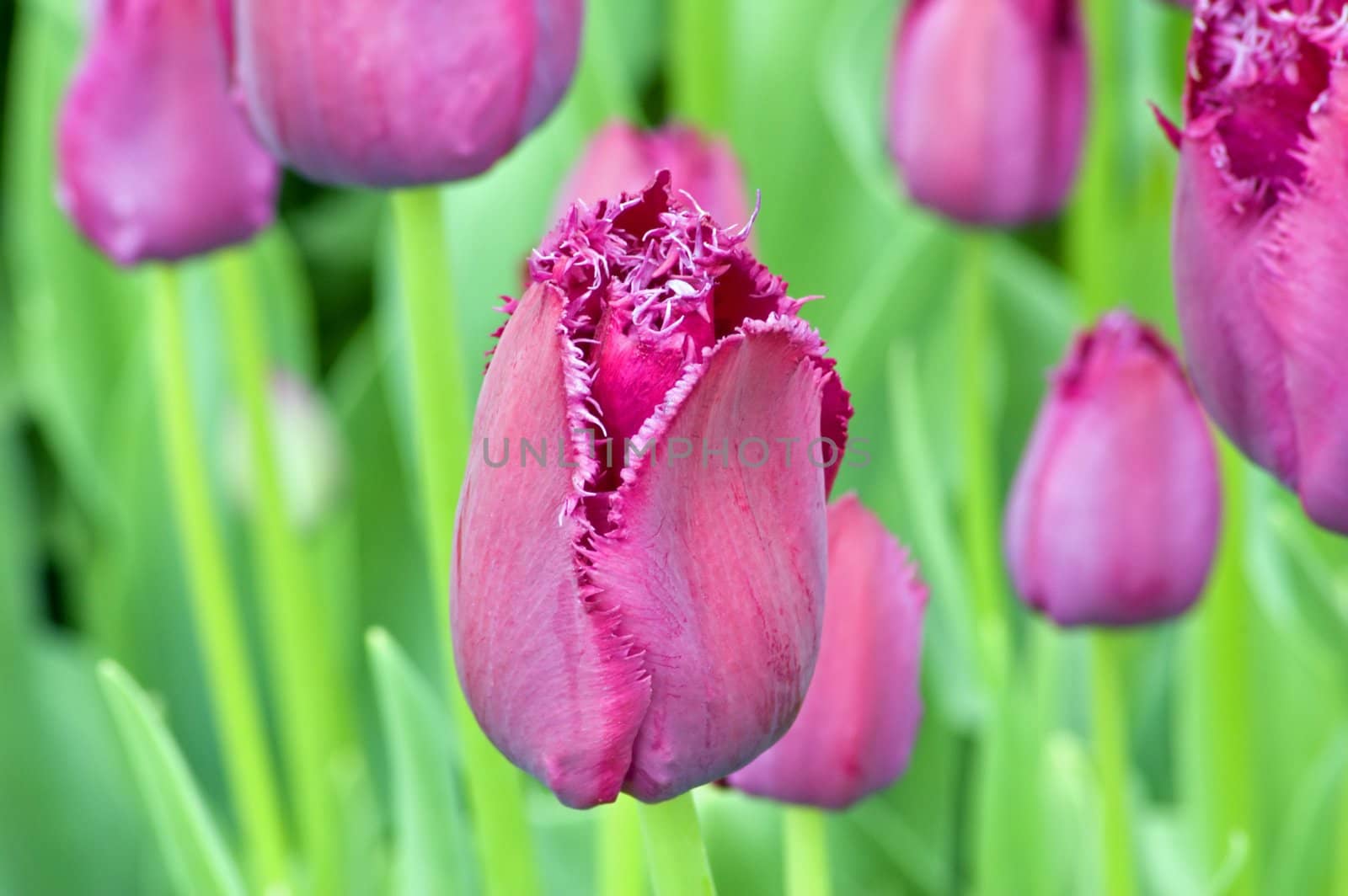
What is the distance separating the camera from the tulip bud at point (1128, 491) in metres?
0.66

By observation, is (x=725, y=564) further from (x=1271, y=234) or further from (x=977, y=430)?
(x=977, y=430)

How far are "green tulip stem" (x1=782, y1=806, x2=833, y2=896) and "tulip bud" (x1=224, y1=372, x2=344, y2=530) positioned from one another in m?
0.70

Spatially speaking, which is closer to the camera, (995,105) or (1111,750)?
(1111,750)

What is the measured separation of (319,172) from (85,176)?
0.90ft

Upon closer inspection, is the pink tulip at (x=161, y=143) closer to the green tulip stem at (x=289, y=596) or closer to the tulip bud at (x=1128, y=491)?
the green tulip stem at (x=289, y=596)

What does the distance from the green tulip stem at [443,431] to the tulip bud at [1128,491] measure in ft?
0.75

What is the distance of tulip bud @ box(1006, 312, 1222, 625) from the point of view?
25.9 inches

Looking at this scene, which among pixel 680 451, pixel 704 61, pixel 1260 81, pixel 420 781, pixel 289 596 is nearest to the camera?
pixel 680 451

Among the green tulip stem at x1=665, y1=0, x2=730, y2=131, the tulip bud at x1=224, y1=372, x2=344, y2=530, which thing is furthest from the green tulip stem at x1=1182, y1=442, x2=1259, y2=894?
the tulip bud at x1=224, y1=372, x2=344, y2=530

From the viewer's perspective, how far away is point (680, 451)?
1.19 feet

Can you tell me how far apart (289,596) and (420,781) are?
26 centimetres

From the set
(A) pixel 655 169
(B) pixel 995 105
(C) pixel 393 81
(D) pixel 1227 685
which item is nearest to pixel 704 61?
(B) pixel 995 105

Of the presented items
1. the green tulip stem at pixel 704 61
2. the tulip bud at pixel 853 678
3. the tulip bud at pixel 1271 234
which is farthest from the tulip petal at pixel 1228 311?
the green tulip stem at pixel 704 61

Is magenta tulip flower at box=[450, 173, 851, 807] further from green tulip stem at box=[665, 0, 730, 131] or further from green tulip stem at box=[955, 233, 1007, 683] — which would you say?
green tulip stem at box=[665, 0, 730, 131]
